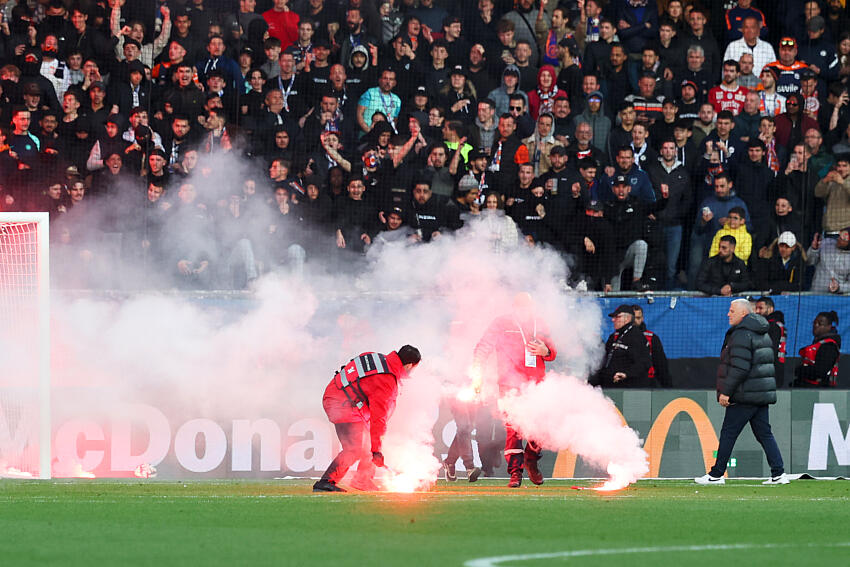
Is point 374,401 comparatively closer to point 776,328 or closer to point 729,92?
point 776,328

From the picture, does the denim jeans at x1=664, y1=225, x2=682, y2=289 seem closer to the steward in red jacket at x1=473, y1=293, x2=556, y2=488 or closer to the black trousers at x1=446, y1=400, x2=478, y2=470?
the black trousers at x1=446, y1=400, x2=478, y2=470

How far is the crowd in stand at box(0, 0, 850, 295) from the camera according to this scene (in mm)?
15656

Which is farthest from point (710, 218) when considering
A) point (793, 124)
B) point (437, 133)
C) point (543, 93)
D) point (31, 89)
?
point (31, 89)

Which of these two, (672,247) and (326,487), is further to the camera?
(672,247)

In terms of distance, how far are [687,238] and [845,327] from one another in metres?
2.04

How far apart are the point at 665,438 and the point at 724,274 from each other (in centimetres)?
200

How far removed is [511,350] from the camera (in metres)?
12.9

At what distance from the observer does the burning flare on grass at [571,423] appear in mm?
12711

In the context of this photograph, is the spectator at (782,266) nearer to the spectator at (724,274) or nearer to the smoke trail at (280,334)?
the spectator at (724,274)

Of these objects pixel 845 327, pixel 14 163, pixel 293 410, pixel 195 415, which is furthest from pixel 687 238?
pixel 14 163

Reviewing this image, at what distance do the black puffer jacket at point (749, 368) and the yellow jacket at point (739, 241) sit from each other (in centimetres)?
258

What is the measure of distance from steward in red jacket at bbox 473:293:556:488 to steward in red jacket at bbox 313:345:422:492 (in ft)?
4.24

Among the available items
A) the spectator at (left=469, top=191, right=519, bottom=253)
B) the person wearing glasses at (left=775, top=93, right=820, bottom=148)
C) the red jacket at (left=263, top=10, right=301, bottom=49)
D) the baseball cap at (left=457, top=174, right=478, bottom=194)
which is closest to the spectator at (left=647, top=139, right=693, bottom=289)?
the person wearing glasses at (left=775, top=93, right=820, bottom=148)

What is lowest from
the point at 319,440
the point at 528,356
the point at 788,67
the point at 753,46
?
the point at 319,440
